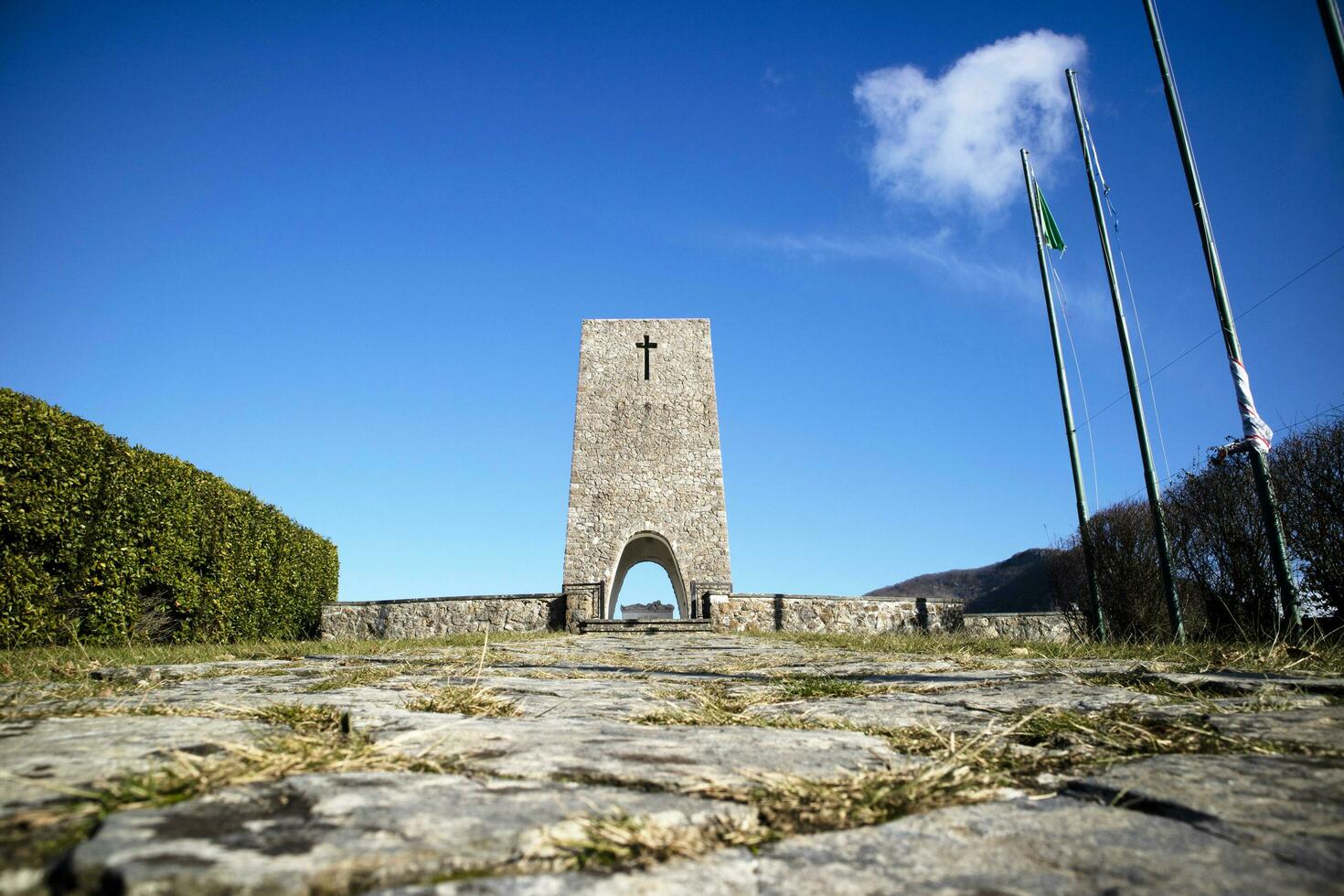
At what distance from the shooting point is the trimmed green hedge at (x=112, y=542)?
7434mm

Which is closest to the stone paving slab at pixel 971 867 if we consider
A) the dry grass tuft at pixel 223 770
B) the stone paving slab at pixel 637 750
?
the stone paving slab at pixel 637 750

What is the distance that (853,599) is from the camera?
597 inches

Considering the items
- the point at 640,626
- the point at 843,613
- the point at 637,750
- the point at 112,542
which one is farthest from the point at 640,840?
the point at 843,613

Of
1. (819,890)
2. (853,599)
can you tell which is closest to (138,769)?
(819,890)

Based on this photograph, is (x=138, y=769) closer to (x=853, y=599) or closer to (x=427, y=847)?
(x=427, y=847)

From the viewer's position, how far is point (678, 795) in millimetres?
1413

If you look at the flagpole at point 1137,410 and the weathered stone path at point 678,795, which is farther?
the flagpole at point 1137,410

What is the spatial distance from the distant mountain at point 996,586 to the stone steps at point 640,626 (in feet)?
71.7

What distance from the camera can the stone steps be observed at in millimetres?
12883

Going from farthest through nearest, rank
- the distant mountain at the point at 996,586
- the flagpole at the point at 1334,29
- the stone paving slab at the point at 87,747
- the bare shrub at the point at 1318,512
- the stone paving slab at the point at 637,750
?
the distant mountain at the point at 996,586 → the bare shrub at the point at 1318,512 → the flagpole at the point at 1334,29 → the stone paving slab at the point at 637,750 → the stone paving slab at the point at 87,747

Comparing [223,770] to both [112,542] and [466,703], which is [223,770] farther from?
[112,542]

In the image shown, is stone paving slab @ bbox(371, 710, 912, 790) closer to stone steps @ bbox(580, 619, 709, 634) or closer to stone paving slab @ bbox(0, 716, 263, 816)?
stone paving slab @ bbox(0, 716, 263, 816)

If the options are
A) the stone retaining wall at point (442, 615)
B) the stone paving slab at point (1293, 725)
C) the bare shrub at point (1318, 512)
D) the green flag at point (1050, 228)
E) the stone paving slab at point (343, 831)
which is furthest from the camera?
the stone retaining wall at point (442, 615)

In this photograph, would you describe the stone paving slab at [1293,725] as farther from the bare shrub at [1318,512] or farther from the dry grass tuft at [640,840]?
the bare shrub at [1318,512]
